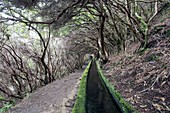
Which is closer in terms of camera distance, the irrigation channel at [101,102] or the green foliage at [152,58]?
the irrigation channel at [101,102]

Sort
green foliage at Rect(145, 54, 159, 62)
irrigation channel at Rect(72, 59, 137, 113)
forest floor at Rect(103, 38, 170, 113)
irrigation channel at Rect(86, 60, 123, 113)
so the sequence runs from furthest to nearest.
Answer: green foliage at Rect(145, 54, 159, 62), irrigation channel at Rect(86, 60, 123, 113), irrigation channel at Rect(72, 59, 137, 113), forest floor at Rect(103, 38, 170, 113)

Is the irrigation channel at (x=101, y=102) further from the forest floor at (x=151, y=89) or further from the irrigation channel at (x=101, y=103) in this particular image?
the forest floor at (x=151, y=89)

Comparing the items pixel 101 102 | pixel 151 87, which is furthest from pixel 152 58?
pixel 101 102

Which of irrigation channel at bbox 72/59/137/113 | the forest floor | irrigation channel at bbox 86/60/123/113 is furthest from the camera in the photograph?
irrigation channel at bbox 86/60/123/113

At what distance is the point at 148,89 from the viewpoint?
12.2 ft

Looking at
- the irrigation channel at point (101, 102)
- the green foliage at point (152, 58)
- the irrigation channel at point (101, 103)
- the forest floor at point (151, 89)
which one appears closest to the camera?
the forest floor at point (151, 89)

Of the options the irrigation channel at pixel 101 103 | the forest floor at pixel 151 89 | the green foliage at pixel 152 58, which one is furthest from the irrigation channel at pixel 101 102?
the green foliage at pixel 152 58

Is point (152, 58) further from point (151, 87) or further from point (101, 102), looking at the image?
point (101, 102)

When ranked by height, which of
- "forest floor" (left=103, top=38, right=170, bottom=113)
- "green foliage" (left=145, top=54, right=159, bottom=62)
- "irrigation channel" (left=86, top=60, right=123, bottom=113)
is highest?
"green foliage" (left=145, top=54, right=159, bottom=62)

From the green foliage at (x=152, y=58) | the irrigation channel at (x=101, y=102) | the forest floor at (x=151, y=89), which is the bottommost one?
the irrigation channel at (x=101, y=102)

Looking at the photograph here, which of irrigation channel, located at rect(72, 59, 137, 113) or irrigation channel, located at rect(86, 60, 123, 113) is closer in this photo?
irrigation channel, located at rect(72, 59, 137, 113)

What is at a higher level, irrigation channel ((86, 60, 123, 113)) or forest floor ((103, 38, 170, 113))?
forest floor ((103, 38, 170, 113))

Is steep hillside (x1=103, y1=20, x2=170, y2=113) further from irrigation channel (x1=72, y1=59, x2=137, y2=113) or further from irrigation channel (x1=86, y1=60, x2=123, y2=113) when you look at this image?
irrigation channel (x1=86, y1=60, x2=123, y2=113)

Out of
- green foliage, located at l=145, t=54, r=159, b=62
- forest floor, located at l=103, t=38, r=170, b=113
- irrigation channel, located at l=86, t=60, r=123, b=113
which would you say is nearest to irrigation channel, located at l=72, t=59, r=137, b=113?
irrigation channel, located at l=86, t=60, r=123, b=113
